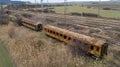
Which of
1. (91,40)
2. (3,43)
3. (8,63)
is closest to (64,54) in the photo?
(91,40)

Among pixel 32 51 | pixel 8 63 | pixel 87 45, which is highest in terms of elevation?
pixel 87 45

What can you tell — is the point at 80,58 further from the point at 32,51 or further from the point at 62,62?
the point at 32,51

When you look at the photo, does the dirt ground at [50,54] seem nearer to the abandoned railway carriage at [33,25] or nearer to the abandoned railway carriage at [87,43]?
the abandoned railway carriage at [87,43]

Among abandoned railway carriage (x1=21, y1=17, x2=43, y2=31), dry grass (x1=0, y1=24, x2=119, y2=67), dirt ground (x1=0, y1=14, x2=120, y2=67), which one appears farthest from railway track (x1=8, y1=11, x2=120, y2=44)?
dry grass (x1=0, y1=24, x2=119, y2=67)

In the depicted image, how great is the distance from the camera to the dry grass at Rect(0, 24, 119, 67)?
17.7 meters

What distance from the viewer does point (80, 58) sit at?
60.2ft

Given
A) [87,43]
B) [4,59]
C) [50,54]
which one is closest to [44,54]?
[50,54]

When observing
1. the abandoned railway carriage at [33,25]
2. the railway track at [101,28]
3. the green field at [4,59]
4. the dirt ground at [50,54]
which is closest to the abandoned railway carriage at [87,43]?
the dirt ground at [50,54]

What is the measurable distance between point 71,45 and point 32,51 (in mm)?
5100

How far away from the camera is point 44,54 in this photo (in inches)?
814

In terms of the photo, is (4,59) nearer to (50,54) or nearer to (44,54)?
(44,54)

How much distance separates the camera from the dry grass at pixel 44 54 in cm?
1766

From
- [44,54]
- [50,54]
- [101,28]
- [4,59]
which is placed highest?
[101,28]

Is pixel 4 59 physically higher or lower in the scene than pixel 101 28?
lower
